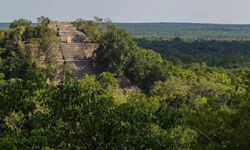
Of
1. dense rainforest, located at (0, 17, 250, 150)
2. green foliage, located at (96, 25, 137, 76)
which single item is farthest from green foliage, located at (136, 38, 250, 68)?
dense rainforest, located at (0, 17, 250, 150)

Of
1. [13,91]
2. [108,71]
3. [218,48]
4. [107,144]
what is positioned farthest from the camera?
[218,48]

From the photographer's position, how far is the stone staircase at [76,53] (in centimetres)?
7603

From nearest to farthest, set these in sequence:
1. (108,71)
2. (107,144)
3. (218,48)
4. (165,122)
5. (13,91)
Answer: (107,144) → (165,122) → (13,91) → (108,71) → (218,48)

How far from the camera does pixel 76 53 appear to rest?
8012 cm

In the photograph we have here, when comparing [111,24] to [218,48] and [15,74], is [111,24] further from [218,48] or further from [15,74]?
[218,48]

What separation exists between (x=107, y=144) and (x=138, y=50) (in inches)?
2265

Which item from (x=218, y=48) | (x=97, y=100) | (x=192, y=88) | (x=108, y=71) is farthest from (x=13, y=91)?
(x=218, y=48)

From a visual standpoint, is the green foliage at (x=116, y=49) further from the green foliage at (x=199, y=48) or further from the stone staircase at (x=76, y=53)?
the green foliage at (x=199, y=48)

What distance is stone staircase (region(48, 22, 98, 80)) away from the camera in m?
76.0

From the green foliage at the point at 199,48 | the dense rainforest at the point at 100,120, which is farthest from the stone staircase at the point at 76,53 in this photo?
the green foliage at the point at 199,48

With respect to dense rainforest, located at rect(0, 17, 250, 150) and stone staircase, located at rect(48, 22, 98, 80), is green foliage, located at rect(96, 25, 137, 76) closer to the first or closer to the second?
stone staircase, located at rect(48, 22, 98, 80)

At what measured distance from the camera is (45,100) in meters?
21.5

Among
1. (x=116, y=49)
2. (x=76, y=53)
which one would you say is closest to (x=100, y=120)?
(x=116, y=49)

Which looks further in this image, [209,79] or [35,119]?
[209,79]
